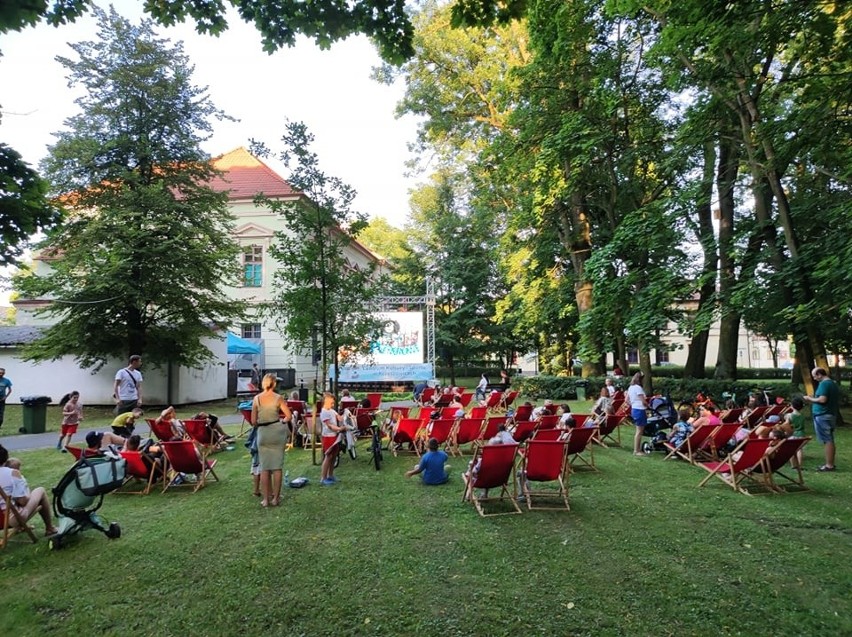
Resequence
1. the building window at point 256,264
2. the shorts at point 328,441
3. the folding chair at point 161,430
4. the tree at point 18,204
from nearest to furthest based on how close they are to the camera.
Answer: the tree at point 18,204 → the shorts at point 328,441 → the folding chair at point 161,430 → the building window at point 256,264

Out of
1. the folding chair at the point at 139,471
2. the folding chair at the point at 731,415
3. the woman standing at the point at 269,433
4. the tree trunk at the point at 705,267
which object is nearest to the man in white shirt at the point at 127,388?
the folding chair at the point at 139,471

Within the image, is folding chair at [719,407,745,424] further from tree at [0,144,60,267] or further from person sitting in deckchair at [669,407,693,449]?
tree at [0,144,60,267]

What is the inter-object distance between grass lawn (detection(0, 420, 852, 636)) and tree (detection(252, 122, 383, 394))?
4.71 m

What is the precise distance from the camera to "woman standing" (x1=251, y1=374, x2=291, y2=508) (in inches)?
245

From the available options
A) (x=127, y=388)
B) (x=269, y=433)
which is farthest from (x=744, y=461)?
(x=127, y=388)

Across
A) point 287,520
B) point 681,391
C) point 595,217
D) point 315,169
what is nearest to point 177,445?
point 287,520

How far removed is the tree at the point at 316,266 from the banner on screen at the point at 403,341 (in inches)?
582

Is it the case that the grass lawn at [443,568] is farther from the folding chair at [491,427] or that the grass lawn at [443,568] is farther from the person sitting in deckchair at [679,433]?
the folding chair at [491,427]

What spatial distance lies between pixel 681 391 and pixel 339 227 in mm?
13038

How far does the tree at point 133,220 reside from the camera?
58.5 ft

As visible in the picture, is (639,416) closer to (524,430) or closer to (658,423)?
(658,423)

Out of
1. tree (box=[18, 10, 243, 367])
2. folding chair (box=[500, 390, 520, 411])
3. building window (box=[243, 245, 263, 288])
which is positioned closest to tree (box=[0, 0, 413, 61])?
folding chair (box=[500, 390, 520, 411])

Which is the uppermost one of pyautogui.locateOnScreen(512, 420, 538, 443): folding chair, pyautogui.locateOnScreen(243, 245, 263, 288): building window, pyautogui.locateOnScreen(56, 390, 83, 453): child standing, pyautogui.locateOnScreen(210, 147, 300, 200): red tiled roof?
pyautogui.locateOnScreen(210, 147, 300, 200): red tiled roof

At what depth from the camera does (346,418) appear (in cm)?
936
